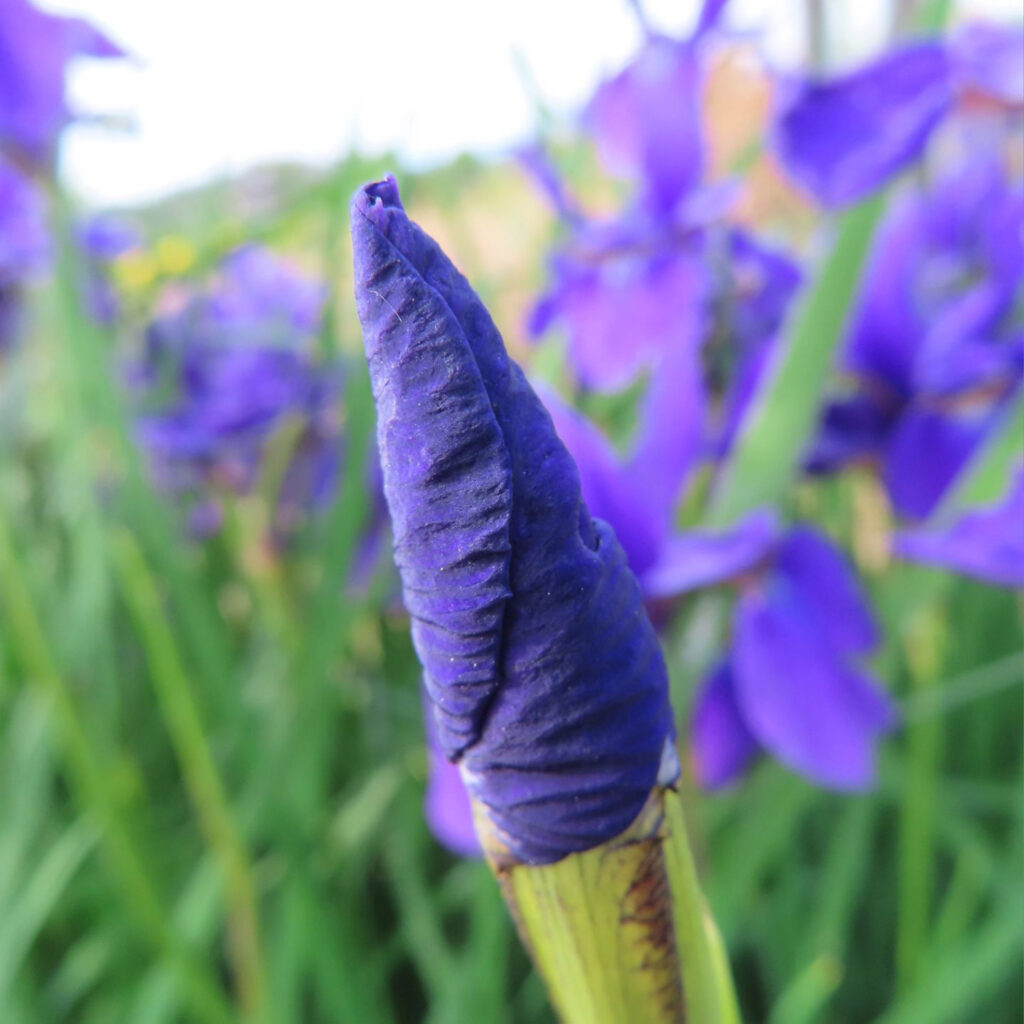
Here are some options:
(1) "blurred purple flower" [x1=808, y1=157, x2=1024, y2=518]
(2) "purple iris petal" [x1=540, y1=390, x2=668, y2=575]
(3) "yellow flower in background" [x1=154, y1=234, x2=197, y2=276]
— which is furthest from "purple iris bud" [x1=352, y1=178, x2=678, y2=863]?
(3) "yellow flower in background" [x1=154, y1=234, x2=197, y2=276]

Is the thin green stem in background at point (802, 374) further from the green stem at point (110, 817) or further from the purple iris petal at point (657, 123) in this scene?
the green stem at point (110, 817)

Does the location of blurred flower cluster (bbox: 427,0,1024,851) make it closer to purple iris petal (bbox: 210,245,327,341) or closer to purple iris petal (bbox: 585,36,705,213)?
purple iris petal (bbox: 585,36,705,213)

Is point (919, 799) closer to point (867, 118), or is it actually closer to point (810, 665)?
point (810, 665)

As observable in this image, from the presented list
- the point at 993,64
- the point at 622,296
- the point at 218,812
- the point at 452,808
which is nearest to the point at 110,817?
the point at 218,812

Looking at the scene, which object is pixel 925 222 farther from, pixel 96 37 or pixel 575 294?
pixel 96 37

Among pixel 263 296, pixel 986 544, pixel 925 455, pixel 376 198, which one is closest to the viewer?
pixel 376 198
